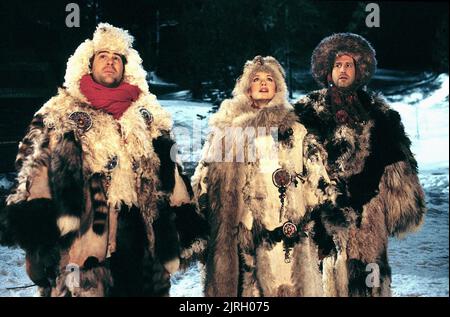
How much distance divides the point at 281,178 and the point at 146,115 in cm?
106

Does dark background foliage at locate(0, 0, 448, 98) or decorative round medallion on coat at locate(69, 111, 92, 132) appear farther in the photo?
dark background foliage at locate(0, 0, 448, 98)

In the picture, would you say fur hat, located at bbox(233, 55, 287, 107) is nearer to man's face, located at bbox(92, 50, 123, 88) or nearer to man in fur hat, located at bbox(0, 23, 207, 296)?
man in fur hat, located at bbox(0, 23, 207, 296)

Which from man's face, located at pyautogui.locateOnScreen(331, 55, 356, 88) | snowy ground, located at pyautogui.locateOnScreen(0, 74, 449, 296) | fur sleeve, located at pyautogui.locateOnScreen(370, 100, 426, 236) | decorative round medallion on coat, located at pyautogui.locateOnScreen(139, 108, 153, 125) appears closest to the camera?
decorative round medallion on coat, located at pyautogui.locateOnScreen(139, 108, 153, 125)

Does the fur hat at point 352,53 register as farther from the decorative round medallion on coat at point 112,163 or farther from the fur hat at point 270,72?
the decorative round medallion on coat at point 112,163

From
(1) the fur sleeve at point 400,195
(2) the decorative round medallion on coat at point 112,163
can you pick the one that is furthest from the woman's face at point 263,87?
(2) the decorative round medallion on coat at point 112,163

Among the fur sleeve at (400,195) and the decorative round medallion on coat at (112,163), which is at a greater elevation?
the decorative round medallion on coat at (112,163)

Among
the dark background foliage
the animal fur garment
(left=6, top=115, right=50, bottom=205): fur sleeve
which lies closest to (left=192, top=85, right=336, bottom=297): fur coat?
the animal fur garment

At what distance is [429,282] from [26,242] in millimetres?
3971

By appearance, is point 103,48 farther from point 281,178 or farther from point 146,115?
point 281,178

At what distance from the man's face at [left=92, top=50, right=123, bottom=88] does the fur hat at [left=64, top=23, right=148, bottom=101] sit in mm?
43

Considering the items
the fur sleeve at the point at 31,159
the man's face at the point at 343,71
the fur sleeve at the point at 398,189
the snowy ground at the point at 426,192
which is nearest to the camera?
the fur sleeve at the point at 31,159

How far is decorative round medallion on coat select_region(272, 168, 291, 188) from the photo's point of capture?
328 centimetres

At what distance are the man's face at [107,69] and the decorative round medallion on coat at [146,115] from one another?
249 mm

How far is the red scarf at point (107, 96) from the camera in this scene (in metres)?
2.99
